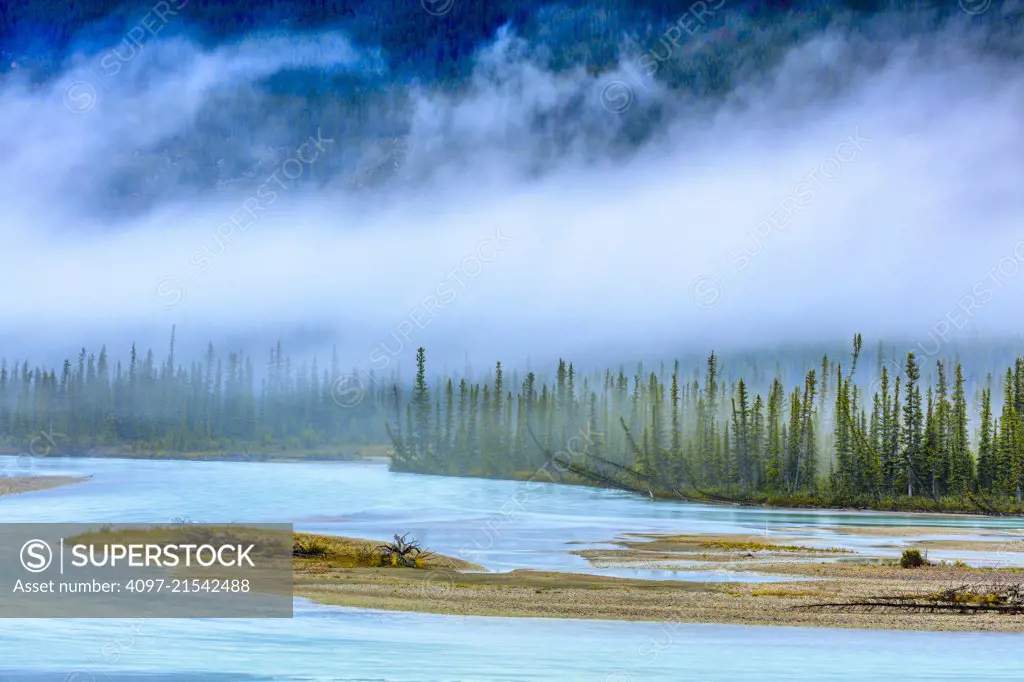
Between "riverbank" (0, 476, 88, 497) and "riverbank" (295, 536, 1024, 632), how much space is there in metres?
75.8

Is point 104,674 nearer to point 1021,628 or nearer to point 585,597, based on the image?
point 585,597

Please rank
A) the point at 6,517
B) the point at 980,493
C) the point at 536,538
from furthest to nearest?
the point at 980,493 < the point at 6,517 < the point at 536,538

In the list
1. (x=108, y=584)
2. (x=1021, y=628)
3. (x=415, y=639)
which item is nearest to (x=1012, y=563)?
(x=1021, y=628)

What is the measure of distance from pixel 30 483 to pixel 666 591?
104345 mm

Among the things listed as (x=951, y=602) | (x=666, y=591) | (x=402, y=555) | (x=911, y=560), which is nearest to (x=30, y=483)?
(x=402, y=555)

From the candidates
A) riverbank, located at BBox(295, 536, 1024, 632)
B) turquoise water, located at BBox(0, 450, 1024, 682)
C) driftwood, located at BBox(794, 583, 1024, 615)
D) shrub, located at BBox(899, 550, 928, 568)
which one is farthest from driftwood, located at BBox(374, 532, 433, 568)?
shrub, located at BBox(899, 550, 928, 568)

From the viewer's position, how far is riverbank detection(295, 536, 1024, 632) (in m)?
37.2

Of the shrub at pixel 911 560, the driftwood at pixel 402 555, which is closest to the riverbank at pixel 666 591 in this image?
the shrub at pixel 911 560

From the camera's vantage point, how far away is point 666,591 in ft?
139

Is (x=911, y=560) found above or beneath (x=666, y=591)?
above

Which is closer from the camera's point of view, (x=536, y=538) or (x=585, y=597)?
(x=585, y=597)

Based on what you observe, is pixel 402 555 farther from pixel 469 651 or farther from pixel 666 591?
pixel 469 651

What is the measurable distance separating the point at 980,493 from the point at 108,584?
10442cm

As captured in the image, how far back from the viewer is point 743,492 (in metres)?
136
